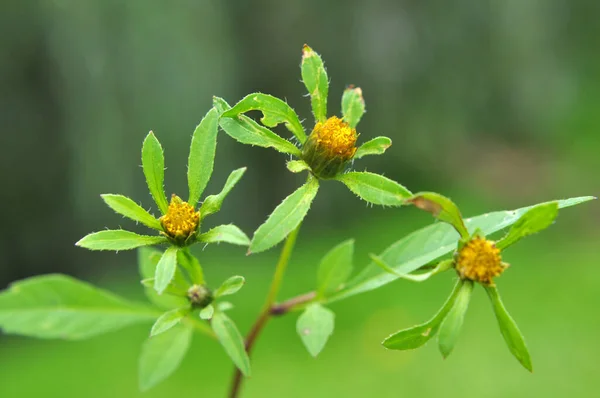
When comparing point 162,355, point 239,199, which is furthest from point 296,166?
point 239,199

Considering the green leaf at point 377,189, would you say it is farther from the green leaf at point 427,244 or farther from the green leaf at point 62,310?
the green leaf at point 62,310

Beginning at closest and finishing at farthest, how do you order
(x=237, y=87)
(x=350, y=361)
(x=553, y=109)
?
1. (x=350, y=361)
2. (x=237, y=87)
3. (x=553, y=109)

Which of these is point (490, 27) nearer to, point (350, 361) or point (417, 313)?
point (417, 313)

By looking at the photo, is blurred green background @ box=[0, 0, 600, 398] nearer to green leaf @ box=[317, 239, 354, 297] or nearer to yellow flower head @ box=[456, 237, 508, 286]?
green leaf @ box=[317, 239, 354, 297]

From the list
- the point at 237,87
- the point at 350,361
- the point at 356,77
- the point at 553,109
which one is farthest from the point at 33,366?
the point at 553,109

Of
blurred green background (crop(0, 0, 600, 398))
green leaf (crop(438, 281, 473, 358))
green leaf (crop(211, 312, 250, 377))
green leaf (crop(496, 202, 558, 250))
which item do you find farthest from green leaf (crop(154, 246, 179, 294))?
blurred green background (crop(0, 0, 600, 398))

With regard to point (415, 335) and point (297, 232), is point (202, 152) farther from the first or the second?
point (415, 335)
